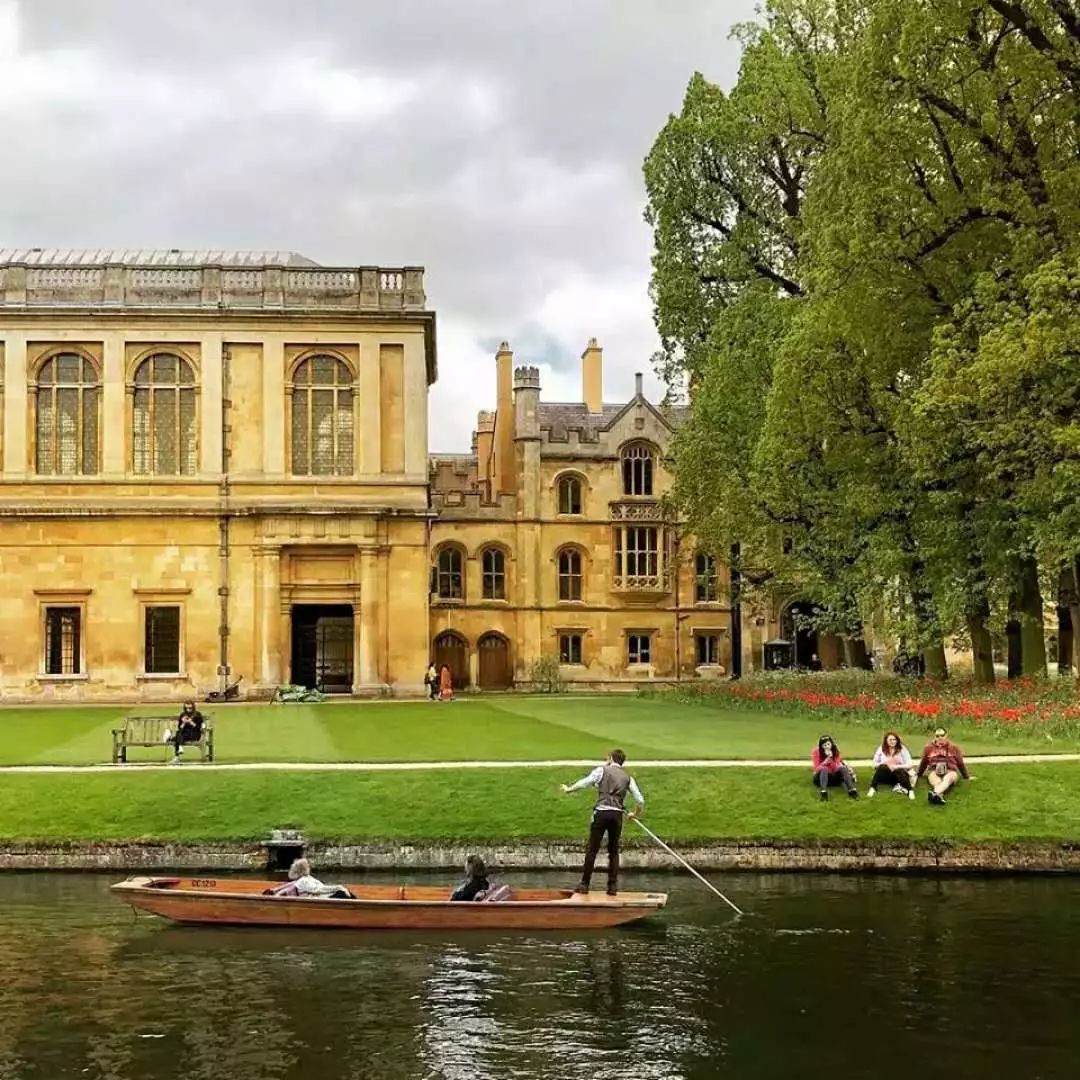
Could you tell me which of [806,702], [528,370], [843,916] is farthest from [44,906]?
[528,370]

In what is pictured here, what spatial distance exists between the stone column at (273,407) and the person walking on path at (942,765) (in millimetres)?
→ 27872

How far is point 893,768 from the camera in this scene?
65.9 feet

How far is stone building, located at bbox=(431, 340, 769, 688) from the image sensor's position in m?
57.8

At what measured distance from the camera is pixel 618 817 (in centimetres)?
1625

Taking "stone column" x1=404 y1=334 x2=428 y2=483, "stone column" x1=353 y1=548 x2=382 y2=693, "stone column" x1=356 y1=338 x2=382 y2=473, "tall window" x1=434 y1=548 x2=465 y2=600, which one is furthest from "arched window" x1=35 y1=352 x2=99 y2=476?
"tall window" x1=434 y1=548 x2=465 y2=600

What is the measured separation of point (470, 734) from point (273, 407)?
19154 mm

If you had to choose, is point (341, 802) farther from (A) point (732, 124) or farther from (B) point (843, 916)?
(A) point (732, 124)

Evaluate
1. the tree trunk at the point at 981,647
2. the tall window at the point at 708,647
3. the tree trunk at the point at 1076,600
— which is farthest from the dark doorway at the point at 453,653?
the tree trunk at the point at 1076,600

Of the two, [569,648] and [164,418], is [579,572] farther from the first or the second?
[164,418]

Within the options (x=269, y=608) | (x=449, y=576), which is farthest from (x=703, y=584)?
(x=269, y=608)

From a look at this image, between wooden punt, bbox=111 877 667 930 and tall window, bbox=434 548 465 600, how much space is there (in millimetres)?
42904

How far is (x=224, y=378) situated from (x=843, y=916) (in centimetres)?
3287

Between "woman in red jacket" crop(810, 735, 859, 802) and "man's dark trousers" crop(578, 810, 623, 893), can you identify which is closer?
"man's dark trousers" crop(578, 810, 623, 893)

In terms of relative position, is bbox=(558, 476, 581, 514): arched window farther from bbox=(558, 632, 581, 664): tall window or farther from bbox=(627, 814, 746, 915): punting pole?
bbox=(627, 814, 746, 915): punting pole
